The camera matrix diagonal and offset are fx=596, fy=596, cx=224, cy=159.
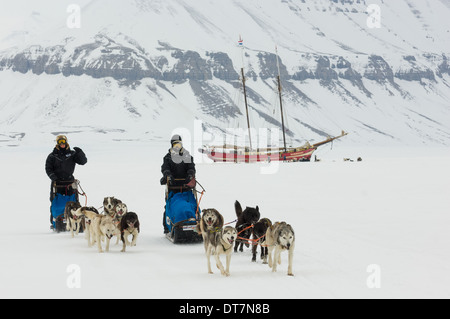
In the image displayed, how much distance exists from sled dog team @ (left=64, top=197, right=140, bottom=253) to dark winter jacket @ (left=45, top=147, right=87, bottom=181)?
1103mm

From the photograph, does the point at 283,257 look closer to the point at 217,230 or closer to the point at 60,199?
the point at 217,230

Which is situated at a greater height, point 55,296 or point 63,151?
point 63,151

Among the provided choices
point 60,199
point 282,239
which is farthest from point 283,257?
point 60,199

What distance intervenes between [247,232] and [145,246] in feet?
6.95

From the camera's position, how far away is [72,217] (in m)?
12.9

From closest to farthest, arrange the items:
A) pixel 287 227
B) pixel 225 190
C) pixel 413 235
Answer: pixel 287 227, pixel 413 235, pixel 225 190

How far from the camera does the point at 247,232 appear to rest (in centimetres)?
1084

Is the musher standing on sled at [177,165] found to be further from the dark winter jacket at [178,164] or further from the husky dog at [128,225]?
the husky dog at [128,225]

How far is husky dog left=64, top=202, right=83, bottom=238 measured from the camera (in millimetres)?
12781

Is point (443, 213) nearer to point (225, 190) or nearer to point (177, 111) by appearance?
point (225, 190)

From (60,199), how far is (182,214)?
3751 millimetres

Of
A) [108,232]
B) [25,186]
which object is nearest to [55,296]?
[108,232]

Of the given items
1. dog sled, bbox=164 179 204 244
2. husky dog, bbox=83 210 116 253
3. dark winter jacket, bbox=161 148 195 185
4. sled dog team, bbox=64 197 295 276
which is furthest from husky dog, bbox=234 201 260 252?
husky dog, bbox=83 210 116 253

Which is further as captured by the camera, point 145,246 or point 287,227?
point 145,246
